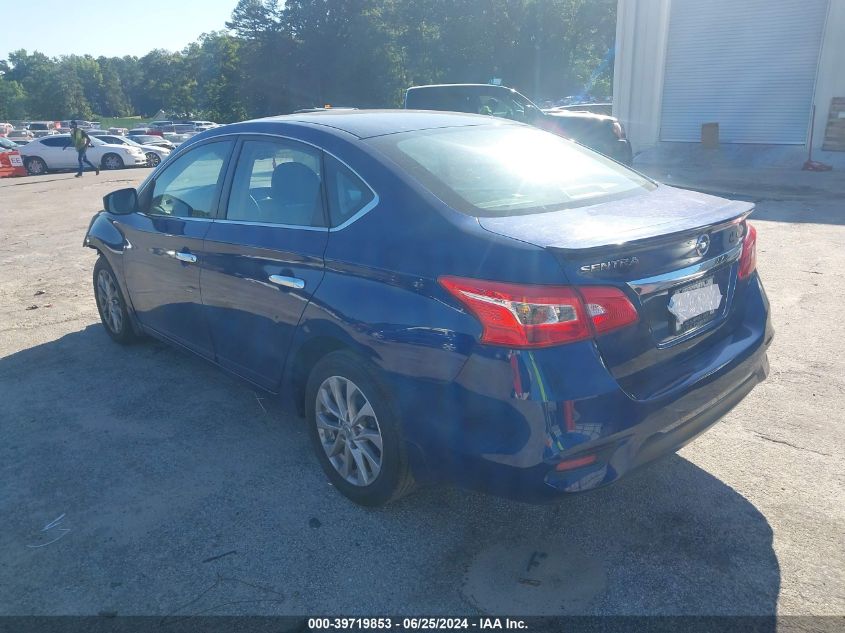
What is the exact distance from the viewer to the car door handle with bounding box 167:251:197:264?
13.4 ft

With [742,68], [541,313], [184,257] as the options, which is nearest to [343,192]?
[541,313]

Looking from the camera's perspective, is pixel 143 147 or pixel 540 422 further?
pixel 143 147

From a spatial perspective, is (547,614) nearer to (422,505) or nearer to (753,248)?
(422,505)

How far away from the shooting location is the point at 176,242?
425 cm

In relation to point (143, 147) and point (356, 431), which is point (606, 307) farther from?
point (143, 147)

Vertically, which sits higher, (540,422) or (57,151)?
(540,422)

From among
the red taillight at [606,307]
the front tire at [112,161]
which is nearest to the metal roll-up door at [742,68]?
the red taillight at [606,307]

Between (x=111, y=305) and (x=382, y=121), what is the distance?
3098 mm

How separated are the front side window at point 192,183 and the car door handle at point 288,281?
35.3 inches

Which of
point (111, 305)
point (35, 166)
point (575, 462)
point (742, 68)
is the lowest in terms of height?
point (35, 166)

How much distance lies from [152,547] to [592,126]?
1283 centimetres

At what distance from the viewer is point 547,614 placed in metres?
2.54

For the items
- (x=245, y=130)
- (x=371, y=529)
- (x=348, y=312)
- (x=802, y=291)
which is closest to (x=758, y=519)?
(x=371, y=529)

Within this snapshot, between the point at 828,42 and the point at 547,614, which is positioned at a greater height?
the point at 828,42
